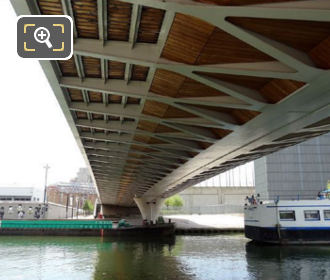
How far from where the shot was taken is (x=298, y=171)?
82938mm

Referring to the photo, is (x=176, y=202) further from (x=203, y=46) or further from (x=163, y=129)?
(x=203, y=46)

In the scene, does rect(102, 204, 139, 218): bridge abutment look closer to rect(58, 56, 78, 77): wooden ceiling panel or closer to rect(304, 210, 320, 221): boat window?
rect(304, 210, 320, 221): boat window

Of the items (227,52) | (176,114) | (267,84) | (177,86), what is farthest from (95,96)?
(267,84)

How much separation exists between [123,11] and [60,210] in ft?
288

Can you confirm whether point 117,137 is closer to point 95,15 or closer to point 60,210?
point 95,15

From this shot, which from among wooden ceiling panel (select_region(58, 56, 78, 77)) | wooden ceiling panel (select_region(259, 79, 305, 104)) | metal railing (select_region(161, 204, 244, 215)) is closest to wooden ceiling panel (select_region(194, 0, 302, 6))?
wooden ceiling panel (select_region(259, 79, 305, 104))

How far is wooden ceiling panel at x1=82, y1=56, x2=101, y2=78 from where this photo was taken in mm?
11891

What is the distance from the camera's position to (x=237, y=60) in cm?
1030

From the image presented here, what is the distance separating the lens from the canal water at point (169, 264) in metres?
21.6

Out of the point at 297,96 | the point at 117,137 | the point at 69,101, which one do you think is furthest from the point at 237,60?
the point at 117,137

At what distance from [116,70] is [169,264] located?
18.0 meters

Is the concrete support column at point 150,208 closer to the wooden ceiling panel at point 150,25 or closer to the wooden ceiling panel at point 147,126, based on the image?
the wooden ceiling panel at point 147,126

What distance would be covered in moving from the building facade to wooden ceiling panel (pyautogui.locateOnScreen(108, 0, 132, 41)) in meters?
78.0

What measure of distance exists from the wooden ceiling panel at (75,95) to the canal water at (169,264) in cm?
1155
